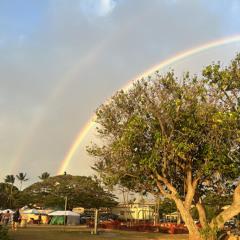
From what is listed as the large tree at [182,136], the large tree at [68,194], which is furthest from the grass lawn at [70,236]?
the large tree at [68,194]

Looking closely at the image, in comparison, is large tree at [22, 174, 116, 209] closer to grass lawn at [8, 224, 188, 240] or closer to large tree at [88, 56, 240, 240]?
grass lawn at [8, 224, 188, 240]

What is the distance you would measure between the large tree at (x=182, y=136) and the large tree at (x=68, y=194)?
3633cm

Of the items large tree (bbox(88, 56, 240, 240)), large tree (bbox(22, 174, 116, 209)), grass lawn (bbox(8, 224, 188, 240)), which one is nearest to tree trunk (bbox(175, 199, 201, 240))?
large tree (bbox(88, 56, 240, 240))

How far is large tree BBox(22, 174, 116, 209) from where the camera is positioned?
2343 inches

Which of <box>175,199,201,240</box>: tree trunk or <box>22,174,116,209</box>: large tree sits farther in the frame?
<box>22,174,116,209</box>: large tree

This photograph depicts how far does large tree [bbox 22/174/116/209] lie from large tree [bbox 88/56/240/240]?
36332 mm

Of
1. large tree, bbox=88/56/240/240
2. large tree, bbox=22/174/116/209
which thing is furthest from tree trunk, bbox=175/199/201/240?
large tree, bbox=22/174/116/209

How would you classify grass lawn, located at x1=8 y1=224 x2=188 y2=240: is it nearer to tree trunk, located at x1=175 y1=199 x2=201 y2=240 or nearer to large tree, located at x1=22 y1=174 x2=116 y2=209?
tree trunk, located at x1=175 y1=199 x2=201 y2=240

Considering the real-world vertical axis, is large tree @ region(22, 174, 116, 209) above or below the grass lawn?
above

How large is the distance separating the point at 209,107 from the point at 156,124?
13.8 feet

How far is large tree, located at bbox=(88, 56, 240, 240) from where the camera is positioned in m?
19.4

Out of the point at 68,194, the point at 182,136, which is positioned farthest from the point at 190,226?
the point at 68,194

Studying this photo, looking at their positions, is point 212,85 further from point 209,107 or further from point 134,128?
point 134,128

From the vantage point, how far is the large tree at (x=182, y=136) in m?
19.4
